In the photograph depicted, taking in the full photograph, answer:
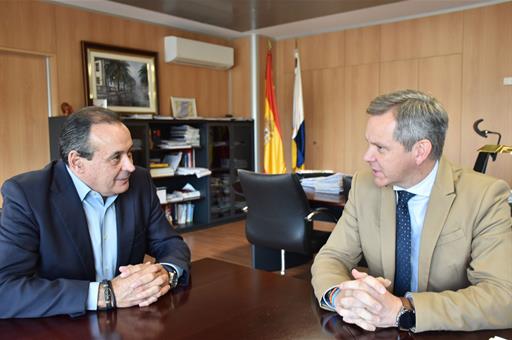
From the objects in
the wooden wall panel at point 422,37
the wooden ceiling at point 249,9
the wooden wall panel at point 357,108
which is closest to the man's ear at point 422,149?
the wooden ceiling at point 249,9

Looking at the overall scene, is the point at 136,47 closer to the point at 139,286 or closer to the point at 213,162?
the point at 213,162

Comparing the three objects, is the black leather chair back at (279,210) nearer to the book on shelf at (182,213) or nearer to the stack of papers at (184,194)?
the stack of papers at (184,194)

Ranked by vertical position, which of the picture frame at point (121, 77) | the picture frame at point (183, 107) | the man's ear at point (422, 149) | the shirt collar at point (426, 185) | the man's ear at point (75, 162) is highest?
the picture frame at point (121, 77)

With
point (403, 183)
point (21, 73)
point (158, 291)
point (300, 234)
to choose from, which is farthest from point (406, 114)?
point (21, 73)

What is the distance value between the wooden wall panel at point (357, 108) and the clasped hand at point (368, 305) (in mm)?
5399

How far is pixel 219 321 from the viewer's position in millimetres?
1171

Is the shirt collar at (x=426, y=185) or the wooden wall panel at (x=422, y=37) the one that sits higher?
the wooden wall panel at (x=422, y=37)

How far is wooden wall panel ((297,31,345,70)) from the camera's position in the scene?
6691 millimetres

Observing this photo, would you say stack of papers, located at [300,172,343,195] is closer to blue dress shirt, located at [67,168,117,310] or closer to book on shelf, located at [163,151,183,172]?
blue dress shirt, located at [67,168,117,310]

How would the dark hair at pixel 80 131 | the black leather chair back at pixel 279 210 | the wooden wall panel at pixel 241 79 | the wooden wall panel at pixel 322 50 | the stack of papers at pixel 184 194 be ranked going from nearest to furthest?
the dark hair at pixel 80 131 → the black leather chair back at pixel 279 210 → the stack of papers at pixel 184 194 → the wooden wall panel at pixel 322 50 → the wooden wall panel at pixel 241 79

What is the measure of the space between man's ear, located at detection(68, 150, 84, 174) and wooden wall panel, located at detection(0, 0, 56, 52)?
3858 mm

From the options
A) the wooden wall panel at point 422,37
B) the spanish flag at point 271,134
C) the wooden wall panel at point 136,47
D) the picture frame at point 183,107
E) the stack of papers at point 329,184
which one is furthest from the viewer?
the spanish flag at point 271,134

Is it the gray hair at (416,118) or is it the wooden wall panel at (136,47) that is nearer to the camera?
the gray hair at (416,118)

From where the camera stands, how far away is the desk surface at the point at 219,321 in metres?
1.10
